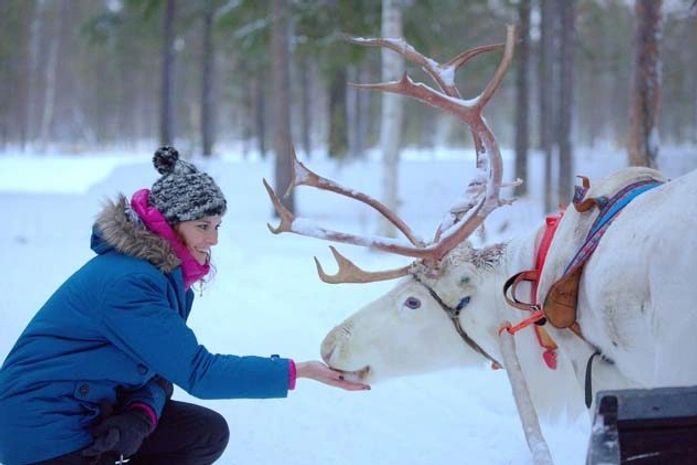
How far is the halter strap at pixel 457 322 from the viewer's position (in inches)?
127

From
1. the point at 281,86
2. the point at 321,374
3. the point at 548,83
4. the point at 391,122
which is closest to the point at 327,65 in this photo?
the point at 281,86

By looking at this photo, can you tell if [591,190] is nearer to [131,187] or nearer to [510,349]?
[510,349]

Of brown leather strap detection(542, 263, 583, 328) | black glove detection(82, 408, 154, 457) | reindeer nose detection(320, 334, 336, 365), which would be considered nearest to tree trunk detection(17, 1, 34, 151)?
reindeer nose detection(320, 334, 336, 365)

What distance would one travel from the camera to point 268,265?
885 cm

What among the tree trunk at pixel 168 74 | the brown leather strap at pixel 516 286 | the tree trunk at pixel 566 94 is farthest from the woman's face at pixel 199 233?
the tree trunk at pixel 168 74

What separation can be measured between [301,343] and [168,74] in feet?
45.5

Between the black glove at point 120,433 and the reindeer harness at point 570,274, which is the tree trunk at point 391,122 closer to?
the reindeer harness at point 570,274

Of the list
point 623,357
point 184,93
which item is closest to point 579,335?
point 623,357

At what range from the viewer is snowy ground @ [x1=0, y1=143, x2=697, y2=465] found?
4.20m

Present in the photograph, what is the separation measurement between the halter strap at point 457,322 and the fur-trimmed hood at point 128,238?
108 cm

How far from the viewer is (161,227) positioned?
8.66 ft

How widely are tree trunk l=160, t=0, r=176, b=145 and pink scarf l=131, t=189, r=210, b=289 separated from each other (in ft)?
52.2

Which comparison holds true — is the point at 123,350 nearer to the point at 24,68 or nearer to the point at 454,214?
the point at 454,214

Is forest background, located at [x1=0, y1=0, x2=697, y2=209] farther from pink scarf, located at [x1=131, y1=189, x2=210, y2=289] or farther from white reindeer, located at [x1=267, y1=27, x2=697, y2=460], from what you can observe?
pink scarf, located at [x1=131, y1=189, x2=210, y2=289]
